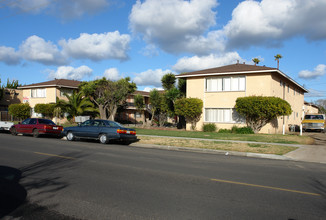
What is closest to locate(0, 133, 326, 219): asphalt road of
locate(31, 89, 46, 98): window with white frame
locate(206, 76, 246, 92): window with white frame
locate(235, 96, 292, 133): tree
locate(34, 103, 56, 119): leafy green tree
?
locate(235, 96, 292, 133): tree

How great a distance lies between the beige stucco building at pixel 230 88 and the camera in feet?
81.5

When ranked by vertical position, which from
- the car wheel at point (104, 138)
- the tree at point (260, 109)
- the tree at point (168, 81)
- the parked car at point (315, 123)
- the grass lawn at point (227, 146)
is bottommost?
the grass lawn at point (227, 146)

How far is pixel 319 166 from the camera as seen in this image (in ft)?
34.8

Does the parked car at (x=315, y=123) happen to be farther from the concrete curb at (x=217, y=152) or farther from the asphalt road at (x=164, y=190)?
the asphalt road at (x=164, y=190)

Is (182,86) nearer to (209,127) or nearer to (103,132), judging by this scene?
(209,127)

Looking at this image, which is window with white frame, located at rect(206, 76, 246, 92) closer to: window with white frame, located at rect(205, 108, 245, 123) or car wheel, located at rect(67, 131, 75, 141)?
window with white frame, located at rect(205, 108, 245, 123)

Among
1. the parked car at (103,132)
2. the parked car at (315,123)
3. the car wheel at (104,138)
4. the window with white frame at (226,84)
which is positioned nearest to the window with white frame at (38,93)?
the parked car at (103,132)

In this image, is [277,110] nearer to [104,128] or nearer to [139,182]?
[104,128]

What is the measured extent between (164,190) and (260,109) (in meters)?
18.7

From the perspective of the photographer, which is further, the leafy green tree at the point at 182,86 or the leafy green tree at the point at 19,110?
the leafy green tree at the point at 19,110

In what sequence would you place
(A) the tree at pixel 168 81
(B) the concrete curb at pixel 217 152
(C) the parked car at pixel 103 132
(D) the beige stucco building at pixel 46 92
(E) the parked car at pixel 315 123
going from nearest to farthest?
(B) the concrete curb at pixel 217 152 → (C) the parked car at pixel 103 132 → (E) the parked car at pixel 315 123 → (A) the tree at pixel 168 81 → (D) the beige stucco building at pixel 46 92

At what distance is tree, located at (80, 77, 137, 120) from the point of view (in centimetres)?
3341

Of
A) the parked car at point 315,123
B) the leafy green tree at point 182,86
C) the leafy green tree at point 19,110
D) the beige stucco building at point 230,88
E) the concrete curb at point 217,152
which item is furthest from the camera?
the leafy green tree at point 19,110

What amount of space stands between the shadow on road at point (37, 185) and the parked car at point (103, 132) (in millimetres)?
5854
